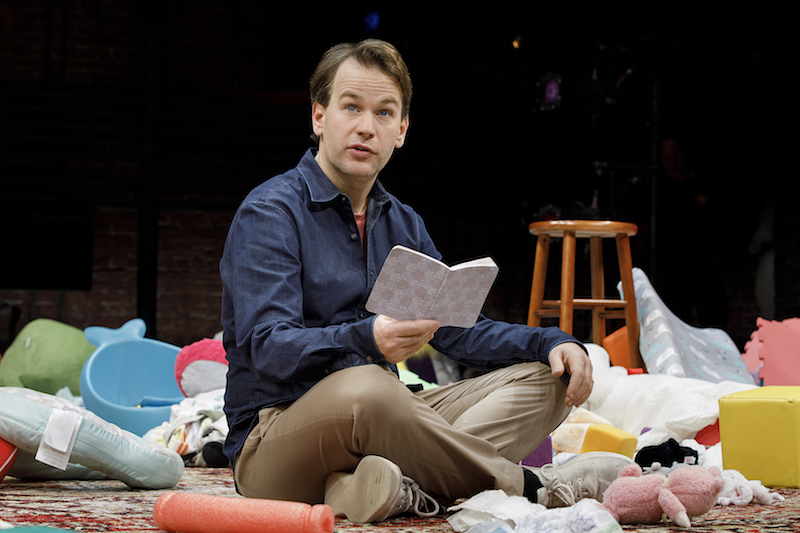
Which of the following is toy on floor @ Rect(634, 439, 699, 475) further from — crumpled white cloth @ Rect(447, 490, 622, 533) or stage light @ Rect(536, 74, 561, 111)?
stage light @ Rect(536, 74, 561, 111)

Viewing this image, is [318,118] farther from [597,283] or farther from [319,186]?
[597,283]

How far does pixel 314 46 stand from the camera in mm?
5363

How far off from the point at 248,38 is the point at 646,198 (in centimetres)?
357

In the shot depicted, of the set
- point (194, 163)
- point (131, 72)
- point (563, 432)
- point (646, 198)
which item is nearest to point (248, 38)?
point (131, 72)

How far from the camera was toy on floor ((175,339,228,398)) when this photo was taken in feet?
9.61

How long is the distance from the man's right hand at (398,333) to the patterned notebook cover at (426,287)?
0.01 meters

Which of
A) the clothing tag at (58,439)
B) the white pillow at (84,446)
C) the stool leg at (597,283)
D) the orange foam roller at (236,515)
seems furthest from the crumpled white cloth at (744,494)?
the stool leg at (597,283)

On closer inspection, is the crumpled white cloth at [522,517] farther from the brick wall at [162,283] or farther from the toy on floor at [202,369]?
the brick wall at [162,283]

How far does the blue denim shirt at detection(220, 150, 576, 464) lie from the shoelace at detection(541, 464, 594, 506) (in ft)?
0.75

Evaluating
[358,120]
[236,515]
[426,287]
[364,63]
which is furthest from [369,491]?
[364,63]

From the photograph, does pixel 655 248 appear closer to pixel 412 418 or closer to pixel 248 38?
pixel 248 38

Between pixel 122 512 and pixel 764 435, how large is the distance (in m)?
1.51

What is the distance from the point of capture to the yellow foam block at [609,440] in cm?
203

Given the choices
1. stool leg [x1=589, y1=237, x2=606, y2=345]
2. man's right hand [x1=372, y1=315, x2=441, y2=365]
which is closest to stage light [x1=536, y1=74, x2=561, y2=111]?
stool leg [x1=589, y1=237, x2=606, y2=345]
